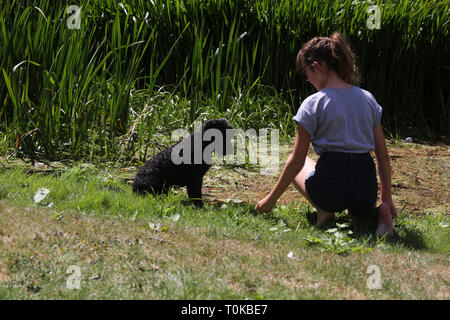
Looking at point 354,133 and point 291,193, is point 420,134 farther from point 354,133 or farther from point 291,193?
point 354,133

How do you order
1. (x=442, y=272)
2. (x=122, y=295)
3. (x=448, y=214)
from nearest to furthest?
1. (x=122, y=295)
2. (x=442, y=272)
3. (x=448, y=214)

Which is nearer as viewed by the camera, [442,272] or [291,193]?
[442,272]

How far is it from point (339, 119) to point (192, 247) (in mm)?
1241

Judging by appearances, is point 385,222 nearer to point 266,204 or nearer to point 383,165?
point 383,165

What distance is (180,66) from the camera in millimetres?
6652

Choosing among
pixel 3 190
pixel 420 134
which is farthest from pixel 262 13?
pixel 3 190

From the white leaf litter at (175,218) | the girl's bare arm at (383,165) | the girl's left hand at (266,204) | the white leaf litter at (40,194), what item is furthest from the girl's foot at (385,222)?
the white leaf litter at (40,194)

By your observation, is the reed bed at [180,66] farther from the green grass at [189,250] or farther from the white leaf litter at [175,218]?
the white leaf litter at [175,218]

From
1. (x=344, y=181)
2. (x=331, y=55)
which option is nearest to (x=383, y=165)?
(x=344, y=181)

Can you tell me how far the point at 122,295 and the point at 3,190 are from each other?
5.88 feet

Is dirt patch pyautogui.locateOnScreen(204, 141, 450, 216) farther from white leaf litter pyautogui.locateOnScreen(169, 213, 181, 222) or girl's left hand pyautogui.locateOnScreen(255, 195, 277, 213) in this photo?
white leaf litter pyautogui.locateOnScreen(169, 213, 181, 222)

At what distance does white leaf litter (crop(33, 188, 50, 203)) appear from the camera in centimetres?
379

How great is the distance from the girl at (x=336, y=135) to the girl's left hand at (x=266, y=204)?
0.01 metres

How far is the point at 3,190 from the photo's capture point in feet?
12.9
